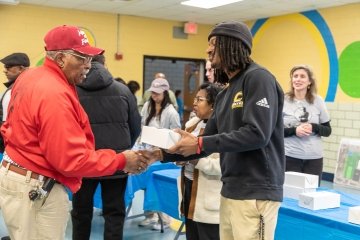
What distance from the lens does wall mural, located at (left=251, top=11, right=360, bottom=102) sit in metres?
6.97

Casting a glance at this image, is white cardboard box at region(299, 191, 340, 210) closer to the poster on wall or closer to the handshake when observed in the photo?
the poster on wall

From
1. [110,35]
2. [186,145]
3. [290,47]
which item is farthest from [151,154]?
[110,35]

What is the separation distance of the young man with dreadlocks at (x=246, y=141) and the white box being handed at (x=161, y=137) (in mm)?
33

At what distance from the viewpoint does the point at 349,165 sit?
11.2 feet

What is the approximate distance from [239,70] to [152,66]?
10582 mm

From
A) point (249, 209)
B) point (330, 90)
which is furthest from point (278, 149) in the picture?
point (330, 90)

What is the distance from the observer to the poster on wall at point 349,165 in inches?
131

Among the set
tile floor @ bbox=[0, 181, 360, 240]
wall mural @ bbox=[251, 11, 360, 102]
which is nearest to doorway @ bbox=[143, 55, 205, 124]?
wall mural @ bbox=[251, 11, 360, 102]

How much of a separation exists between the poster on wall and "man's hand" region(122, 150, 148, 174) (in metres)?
1.82

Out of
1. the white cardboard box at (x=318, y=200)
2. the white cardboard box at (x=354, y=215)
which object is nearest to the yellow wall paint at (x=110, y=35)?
the white cardboard box at (x=318, y=200)

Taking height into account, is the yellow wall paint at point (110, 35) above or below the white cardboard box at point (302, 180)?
above

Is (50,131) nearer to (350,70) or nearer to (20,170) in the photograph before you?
(20,170)

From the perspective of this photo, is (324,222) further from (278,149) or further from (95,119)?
(95,119)

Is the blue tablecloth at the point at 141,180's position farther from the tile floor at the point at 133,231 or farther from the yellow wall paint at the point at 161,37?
the yellow wall paint at the point at 161,37
